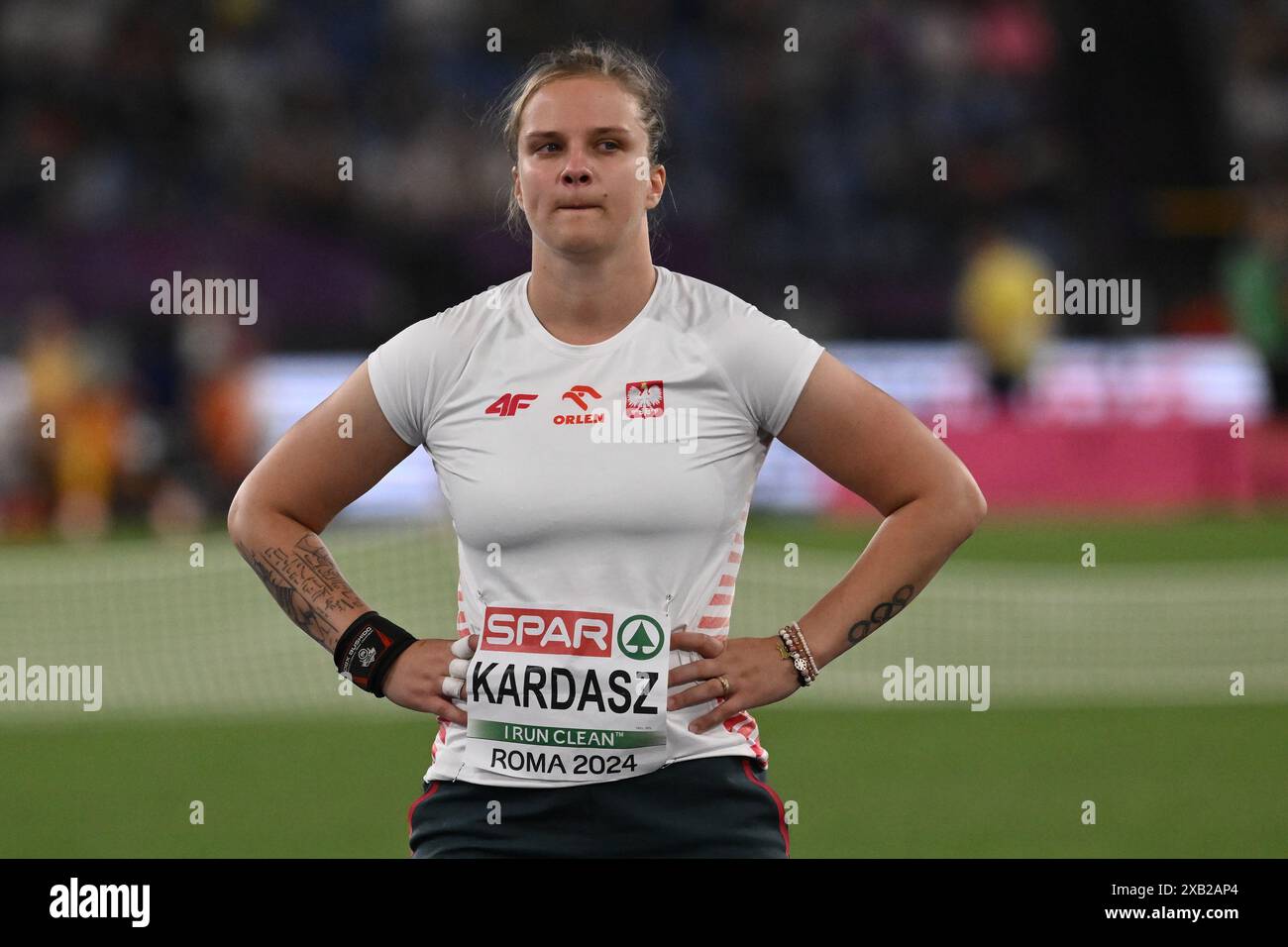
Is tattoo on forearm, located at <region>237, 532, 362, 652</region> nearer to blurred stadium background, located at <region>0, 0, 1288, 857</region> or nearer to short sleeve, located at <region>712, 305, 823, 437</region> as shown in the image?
short sleeve, located at <region>712, 305, 823, 437</region>

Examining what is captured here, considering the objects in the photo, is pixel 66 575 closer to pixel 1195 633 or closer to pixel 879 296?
pixel 1195 633

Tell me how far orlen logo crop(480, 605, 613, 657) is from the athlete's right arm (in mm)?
214

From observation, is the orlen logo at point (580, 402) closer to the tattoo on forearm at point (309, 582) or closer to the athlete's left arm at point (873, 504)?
the athlete's left arm at point (873, 504)

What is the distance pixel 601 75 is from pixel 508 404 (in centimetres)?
65

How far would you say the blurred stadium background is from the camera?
8.41 m

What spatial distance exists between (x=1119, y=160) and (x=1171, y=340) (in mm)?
6424

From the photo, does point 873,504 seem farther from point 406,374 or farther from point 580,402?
point 406,374

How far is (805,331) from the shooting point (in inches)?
699

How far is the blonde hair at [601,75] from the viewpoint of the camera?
356cm
